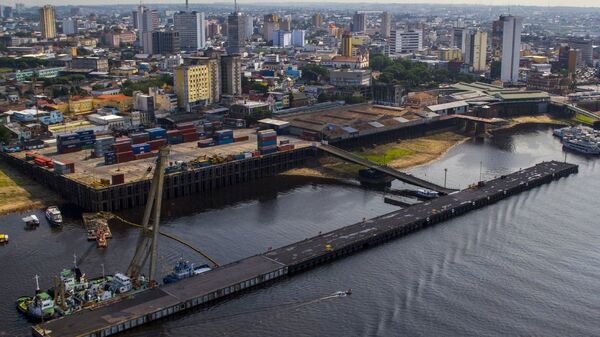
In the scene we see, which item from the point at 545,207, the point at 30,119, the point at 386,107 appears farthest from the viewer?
the point at 386,107

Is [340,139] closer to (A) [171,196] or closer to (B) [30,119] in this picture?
(A) [171,196]

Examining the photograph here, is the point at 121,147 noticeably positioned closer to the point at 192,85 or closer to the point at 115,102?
the point at 192,85

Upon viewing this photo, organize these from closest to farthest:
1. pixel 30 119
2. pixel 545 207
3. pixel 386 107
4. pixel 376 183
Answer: pixel 545 207, pixel 376 183, pixel 30 119, pixel 386 107

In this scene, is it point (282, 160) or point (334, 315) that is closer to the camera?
point (334, 315)

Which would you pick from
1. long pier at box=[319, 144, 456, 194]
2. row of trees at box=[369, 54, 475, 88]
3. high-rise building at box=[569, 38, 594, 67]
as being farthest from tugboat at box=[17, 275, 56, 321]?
high-rise building at box=[569, 38, 594, 67]

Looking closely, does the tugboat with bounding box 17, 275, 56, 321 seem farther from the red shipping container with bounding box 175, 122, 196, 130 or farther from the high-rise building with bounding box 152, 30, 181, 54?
the high-rise building with bounding box 152, 30, 181, 54

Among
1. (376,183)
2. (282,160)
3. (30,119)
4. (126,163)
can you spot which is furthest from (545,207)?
(30,119)

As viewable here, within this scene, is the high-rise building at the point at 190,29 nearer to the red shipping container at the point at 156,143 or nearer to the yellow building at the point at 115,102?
the yellow building at the point at 115,102
